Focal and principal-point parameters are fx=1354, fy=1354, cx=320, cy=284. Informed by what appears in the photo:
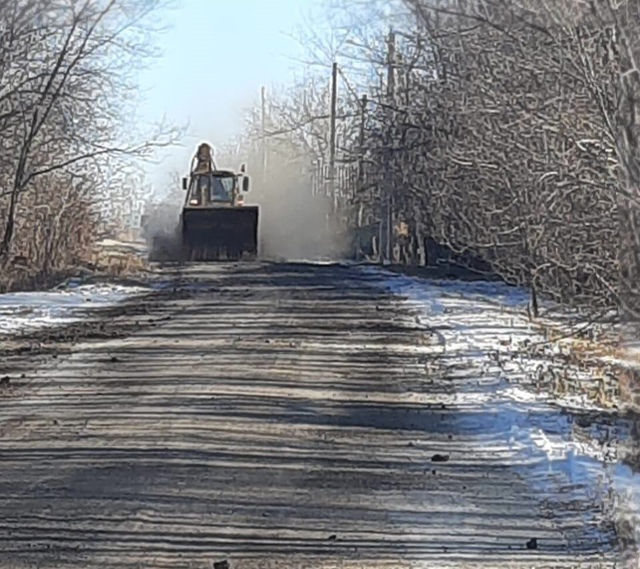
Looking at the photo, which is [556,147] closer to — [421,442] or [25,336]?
[421,442]

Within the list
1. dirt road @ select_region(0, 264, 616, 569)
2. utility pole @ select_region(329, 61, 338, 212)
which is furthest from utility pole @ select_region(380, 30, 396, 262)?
dirt road @ select_region(0, 264, 616, 569)

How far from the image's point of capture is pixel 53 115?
101ft

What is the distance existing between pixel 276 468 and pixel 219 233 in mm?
33305

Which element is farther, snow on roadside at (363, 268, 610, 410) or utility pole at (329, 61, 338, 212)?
utility pole at (329, 61, 338, 212)

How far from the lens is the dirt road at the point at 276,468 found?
7398mm

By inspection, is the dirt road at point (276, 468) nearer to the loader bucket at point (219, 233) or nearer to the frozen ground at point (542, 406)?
the frozen ground at point (542, 406)

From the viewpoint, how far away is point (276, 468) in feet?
31.5

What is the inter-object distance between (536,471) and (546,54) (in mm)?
5837

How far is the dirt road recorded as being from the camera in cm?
740

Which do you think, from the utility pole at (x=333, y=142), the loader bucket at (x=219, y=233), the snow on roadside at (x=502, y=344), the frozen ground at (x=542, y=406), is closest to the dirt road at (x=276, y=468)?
the frozen ground at (x=542, y=406)

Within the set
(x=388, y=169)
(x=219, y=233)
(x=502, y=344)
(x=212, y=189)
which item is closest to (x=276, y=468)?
(x=502, y=344)

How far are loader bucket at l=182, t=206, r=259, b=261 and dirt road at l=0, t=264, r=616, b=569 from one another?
2488 centimetres

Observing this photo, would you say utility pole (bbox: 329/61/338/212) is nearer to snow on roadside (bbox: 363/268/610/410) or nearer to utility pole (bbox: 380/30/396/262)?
utility pole (bbox: 380/30/396/262)

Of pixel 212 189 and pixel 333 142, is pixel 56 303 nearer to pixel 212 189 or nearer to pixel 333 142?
pixel 212 189
